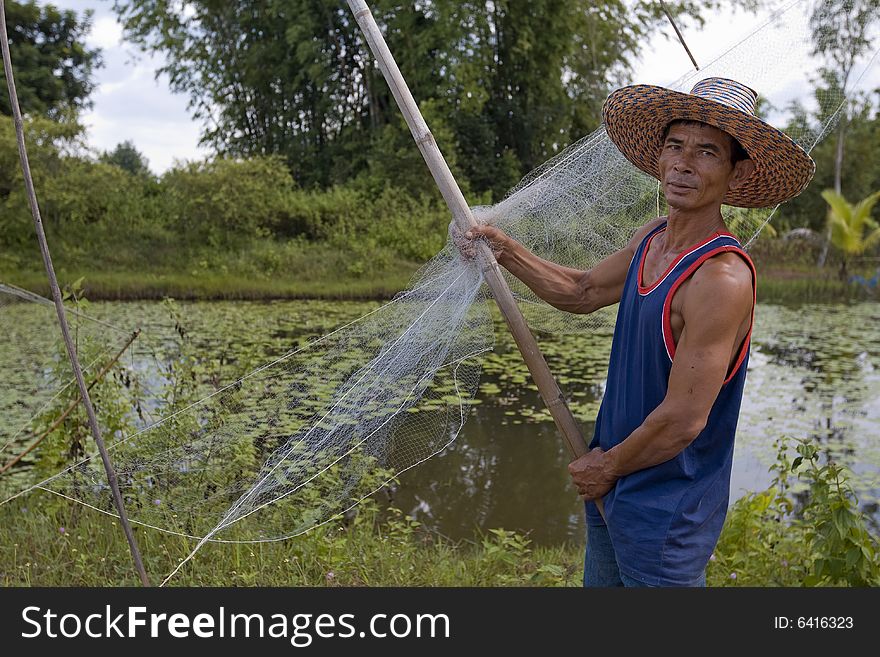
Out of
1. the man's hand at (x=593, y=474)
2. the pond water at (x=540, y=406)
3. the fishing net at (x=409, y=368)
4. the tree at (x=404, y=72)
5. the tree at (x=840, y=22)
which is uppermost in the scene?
the tree at (x=404, y=72)

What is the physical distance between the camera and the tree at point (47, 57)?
14484 mm

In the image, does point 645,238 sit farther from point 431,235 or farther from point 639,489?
point 431,235

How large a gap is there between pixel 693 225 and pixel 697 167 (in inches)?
3.3

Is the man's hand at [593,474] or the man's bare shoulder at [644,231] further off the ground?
the man's bare shoulder at [644,231]

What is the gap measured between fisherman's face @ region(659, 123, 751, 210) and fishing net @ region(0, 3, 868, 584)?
1.14 ft

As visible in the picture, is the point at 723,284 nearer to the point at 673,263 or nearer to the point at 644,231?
the point at 673,263

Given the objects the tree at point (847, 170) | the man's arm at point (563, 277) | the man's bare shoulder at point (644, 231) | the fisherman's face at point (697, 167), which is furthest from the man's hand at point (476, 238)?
the tree at point (847, 170)

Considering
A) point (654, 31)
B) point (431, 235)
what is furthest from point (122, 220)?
point (654, 31)

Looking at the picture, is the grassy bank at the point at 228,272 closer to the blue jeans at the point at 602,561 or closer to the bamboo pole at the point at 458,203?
the bamboo pole at the point at 458,203

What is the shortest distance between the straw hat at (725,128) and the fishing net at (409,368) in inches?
8.6

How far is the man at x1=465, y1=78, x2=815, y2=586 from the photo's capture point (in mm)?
1072

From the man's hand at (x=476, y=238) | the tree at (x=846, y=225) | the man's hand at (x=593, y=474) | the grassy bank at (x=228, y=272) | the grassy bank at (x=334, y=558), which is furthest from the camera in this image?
the tree at (x=846, y=225)

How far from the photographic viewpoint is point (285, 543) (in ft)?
7.94

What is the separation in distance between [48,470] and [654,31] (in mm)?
13418
